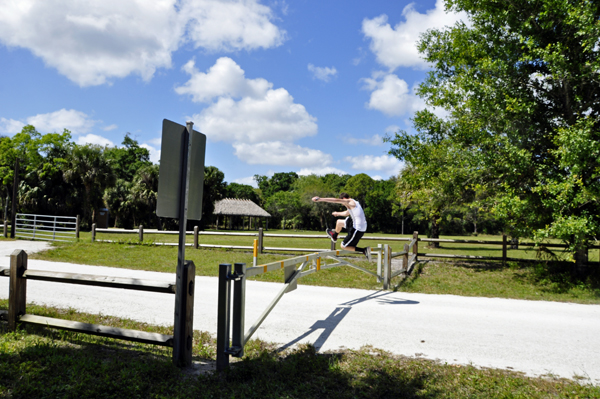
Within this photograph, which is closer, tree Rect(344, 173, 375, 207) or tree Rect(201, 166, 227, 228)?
tree Rect(201, 166, 227, 228)

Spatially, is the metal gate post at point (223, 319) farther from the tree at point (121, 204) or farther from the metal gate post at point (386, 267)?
the tree at point (121, 204)

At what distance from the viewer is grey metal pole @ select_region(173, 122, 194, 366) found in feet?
13.6

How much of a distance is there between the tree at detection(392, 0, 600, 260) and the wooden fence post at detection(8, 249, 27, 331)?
1128cm

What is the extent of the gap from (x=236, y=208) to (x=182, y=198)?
61.8 m

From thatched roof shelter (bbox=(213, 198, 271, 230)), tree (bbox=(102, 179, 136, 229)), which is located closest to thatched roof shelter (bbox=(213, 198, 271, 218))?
thatched roof shelter (bbox=(213, 198, 271, 230))

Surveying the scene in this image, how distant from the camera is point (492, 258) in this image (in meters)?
14.9

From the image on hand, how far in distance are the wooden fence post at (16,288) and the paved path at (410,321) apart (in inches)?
69.3

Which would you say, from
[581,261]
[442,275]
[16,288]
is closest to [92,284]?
[16,288]

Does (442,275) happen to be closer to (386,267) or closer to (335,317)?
(386,267)

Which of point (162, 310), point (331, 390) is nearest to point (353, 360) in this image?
point (331, 390)

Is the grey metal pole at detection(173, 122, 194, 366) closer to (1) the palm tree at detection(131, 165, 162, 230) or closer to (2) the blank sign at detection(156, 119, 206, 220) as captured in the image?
(2) the blank sign at detection(156, 119, 206, 220)

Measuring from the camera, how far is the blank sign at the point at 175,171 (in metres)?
3.91

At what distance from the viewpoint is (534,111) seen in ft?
39.7

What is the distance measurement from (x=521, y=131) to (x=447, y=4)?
5.84 m
